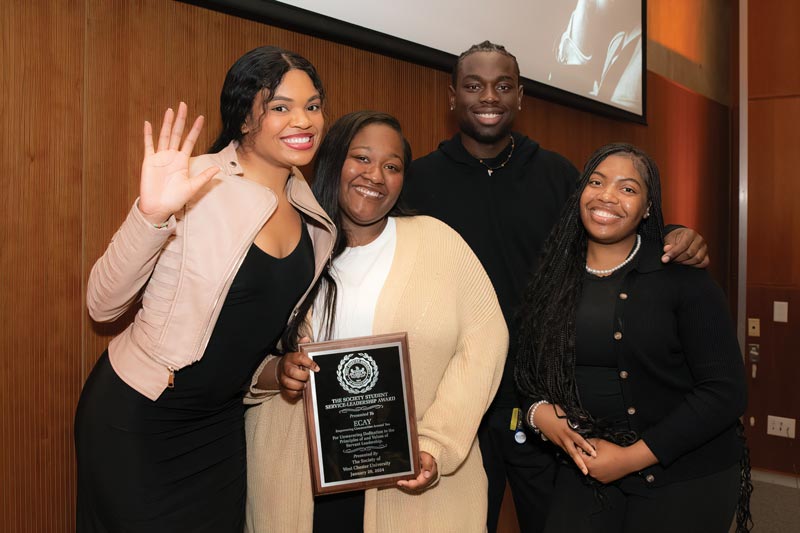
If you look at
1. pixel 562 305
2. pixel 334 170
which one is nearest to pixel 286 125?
pixel 334 170

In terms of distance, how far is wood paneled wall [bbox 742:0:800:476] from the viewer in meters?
Result: 4.93

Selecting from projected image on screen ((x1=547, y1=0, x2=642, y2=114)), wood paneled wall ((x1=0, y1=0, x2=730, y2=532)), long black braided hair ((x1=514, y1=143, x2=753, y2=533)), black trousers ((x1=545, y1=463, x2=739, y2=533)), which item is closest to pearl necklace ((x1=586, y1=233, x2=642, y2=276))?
long black braided hair ((x1=514, y1=143, x2=753, y2=533))

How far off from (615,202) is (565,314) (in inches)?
13.8

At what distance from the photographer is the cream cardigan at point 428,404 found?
185 centimetres

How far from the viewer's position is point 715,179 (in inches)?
256

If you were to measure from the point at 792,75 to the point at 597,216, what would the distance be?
398 cm

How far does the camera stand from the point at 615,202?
198 cm

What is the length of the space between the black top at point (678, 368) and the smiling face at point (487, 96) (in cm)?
88

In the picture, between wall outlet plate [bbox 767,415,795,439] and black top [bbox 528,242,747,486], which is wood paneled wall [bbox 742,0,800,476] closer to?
wall outlet plate [bbox 767,415,795,439]

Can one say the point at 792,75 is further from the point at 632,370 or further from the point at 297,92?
the point at 297,92

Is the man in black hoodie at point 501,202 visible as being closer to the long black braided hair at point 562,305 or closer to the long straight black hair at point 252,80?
the long black braided hair at point 562,305

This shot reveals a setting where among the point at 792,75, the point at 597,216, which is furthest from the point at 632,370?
the point at 792,75

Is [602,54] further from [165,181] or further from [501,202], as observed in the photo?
[165,181]

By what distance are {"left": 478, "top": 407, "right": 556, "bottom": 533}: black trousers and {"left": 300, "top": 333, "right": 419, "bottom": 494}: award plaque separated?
725mm
